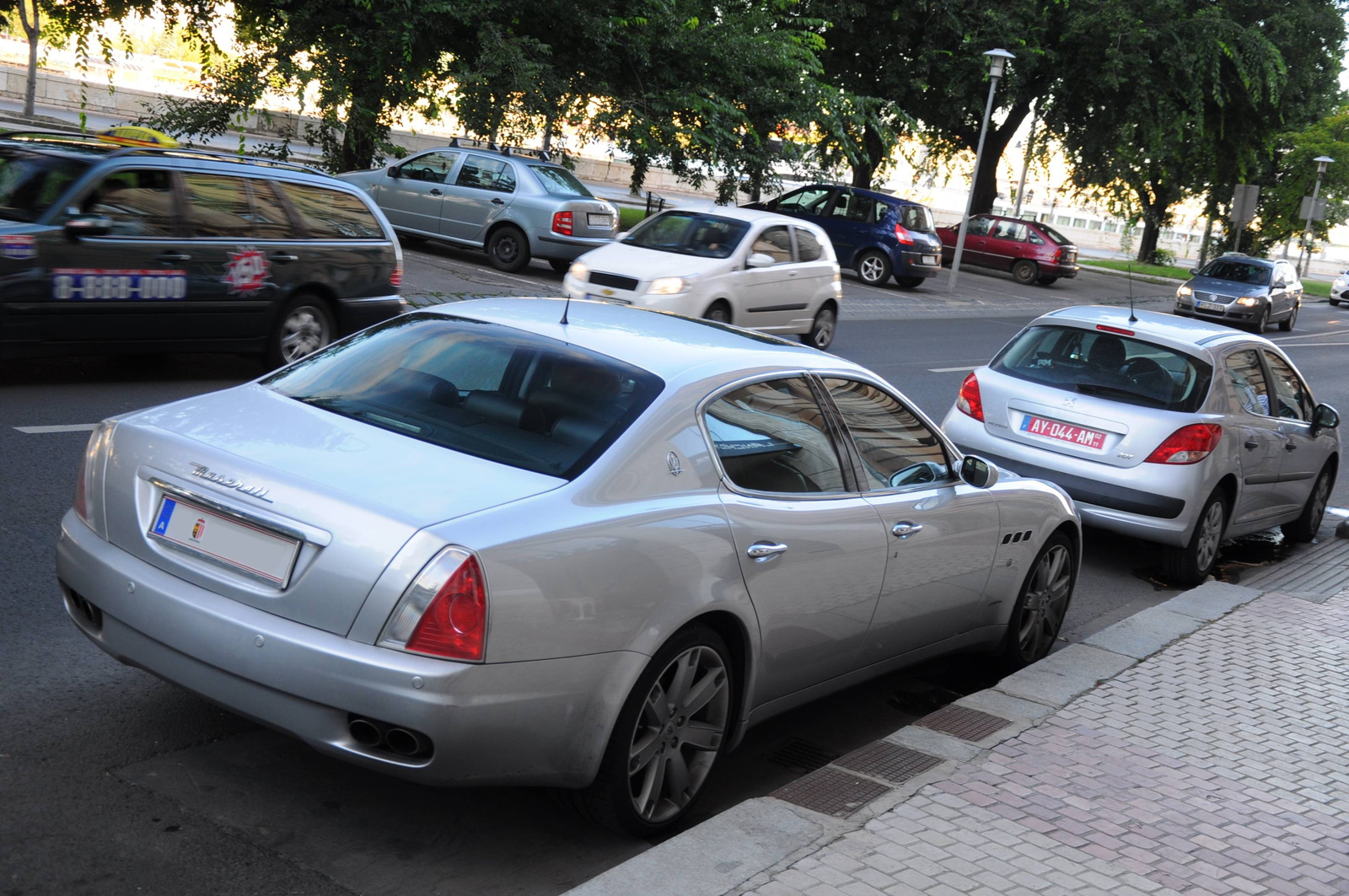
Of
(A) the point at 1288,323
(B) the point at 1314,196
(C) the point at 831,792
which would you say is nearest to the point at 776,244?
(C) the point at 831,792

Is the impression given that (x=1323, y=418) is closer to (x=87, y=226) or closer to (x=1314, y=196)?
(x=87, y=226)

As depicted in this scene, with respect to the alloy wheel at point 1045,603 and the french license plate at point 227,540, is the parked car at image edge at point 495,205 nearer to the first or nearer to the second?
the alloy wheel at point 1045,603

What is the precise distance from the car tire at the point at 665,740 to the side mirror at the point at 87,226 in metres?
6.45

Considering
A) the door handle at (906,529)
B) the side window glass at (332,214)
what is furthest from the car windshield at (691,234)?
the door handle at (906,529)

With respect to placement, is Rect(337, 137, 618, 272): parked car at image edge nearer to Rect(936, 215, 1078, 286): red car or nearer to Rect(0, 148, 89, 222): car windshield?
Rect(0, 148, 89, 222): car windshield

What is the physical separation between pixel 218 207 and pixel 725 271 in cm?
651

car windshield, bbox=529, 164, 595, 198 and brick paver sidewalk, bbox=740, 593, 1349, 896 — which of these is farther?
car windshield, bbox=529, 164, 595, 198

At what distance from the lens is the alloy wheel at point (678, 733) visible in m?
4.03

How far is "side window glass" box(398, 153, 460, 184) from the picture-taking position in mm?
20750

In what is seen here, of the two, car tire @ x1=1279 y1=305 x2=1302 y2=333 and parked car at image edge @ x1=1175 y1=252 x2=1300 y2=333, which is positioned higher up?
parked car at image edge @ x1=1175 y1=252 x2=1300 y2=333

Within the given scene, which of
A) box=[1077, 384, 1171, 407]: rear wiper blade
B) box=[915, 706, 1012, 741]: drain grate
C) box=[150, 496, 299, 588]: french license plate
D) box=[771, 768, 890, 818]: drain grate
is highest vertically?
box=[1077, 384, 1171, 407]: rear wiper blade

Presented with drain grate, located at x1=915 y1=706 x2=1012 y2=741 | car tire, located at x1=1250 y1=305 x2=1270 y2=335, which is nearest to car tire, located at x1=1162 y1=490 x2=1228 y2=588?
drain grate, located at x1=915 y1=706 x2=1012 y2=741

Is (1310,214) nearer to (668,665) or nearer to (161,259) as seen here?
(161,259)

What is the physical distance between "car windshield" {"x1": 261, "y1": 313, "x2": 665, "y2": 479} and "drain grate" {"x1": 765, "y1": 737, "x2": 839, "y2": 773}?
1613mm
